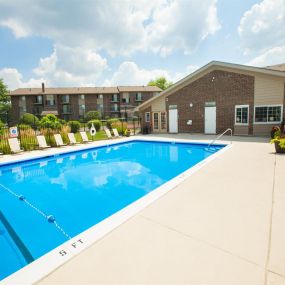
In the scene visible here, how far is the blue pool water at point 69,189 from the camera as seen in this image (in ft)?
14.0

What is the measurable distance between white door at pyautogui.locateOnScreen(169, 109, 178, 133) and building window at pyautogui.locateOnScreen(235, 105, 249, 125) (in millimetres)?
5376

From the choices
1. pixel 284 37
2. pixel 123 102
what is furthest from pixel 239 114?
pixel 123 102

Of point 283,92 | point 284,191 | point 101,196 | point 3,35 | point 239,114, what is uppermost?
point 3,35

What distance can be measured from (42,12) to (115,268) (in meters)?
11.8

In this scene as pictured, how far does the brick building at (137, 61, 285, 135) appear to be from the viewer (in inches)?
586

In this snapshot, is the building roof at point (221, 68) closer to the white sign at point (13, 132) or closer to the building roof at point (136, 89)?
the white sign at point (13, 132)

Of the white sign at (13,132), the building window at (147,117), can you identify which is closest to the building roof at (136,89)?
the building window at (147,117)

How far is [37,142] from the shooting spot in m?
13.5

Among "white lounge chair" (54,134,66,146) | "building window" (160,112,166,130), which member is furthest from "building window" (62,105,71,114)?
"white lounge chair" (54,134,66,146)

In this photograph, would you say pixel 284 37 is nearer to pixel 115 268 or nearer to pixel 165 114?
pixel 165 114

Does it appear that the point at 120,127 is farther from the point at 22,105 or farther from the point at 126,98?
the point at 22,105

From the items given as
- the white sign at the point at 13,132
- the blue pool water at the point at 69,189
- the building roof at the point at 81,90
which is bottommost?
the blue pool water at the point at 69,189

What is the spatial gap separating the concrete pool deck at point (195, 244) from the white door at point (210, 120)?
511 inches

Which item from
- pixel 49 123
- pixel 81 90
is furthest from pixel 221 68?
pixel 81 90
